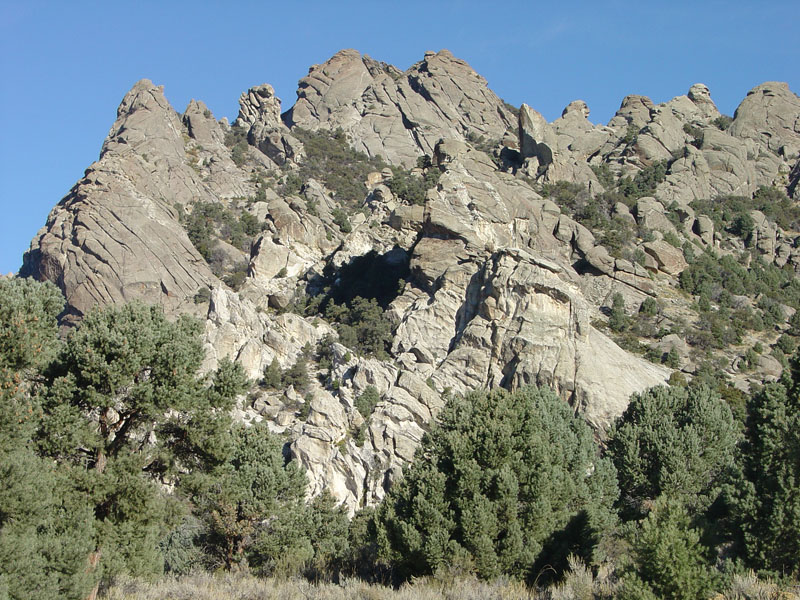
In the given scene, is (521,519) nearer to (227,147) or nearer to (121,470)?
(121,470)

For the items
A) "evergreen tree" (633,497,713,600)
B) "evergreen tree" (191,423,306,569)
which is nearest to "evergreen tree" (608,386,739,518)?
"evergreen tree" (191,423,306,569)

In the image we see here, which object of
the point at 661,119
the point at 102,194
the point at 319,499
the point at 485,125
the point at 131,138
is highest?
the point at 485,125

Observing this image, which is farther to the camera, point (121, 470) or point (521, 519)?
point (521, 519)

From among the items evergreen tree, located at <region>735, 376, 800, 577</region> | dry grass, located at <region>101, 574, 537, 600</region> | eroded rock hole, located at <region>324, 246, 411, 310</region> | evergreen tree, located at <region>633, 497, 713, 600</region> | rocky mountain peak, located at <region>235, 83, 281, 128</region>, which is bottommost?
dry grass, located at <region>101, 574, 537, 600</region>

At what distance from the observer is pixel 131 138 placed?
81.9 m

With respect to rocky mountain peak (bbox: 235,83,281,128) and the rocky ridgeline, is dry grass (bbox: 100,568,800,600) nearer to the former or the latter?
the rocky ridgeline

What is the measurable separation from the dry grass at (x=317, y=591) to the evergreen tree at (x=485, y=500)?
1.21 metres

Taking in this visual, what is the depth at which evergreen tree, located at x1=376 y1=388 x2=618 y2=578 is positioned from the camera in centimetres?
1869

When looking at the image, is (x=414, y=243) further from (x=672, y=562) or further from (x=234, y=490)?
(x=672, y=562)

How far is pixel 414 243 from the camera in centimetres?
6419

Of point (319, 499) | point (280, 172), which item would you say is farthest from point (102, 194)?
point (319, 499)

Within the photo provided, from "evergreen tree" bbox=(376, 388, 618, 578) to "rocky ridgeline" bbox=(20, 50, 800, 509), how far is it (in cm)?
2033

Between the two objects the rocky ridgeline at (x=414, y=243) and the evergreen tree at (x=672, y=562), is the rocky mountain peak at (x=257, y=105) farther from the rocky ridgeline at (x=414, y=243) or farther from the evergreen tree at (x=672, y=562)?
the evergreen tree at (x=672, y=562)

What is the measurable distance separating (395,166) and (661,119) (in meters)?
33.1
